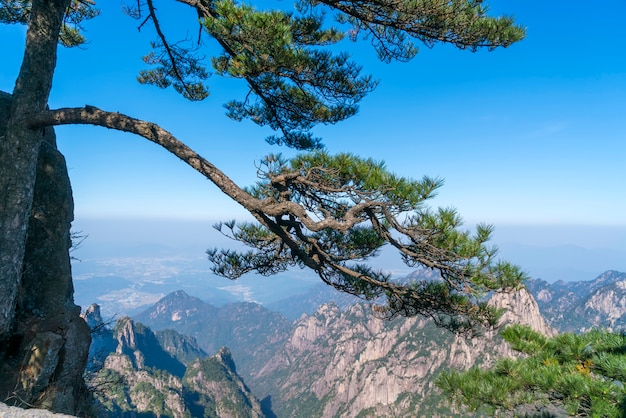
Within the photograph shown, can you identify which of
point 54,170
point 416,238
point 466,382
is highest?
point 54,170

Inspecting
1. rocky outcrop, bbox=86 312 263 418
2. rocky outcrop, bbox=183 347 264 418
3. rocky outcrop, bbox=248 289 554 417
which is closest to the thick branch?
rocky outcrop, bbox=86 312 263 418

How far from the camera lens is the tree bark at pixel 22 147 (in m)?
4.18

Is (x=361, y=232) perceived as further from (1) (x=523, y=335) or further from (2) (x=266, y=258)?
(1) (x=523, y=335)

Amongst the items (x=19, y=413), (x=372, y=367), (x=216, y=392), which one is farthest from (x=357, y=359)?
(x=19, y=413)

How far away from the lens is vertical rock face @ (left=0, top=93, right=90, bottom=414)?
4.32 meters

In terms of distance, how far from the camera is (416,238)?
4.21 m

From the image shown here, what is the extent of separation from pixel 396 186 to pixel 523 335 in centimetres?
268

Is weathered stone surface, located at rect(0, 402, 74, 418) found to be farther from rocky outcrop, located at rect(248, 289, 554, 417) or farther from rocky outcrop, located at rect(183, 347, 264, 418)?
rocky outcrop, located at rect(183, 347, 264, 418)

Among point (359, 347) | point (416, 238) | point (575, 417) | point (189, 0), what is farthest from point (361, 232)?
point (359, 347)

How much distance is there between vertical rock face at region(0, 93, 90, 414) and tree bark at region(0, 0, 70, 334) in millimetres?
393

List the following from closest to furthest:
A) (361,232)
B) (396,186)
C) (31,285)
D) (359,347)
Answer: (396,186), (31,285), (361,232), (359,347)

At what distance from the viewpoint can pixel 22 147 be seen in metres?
4.30

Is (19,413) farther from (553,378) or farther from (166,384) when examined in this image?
(166,384)

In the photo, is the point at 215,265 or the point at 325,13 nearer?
the point at 325,13
